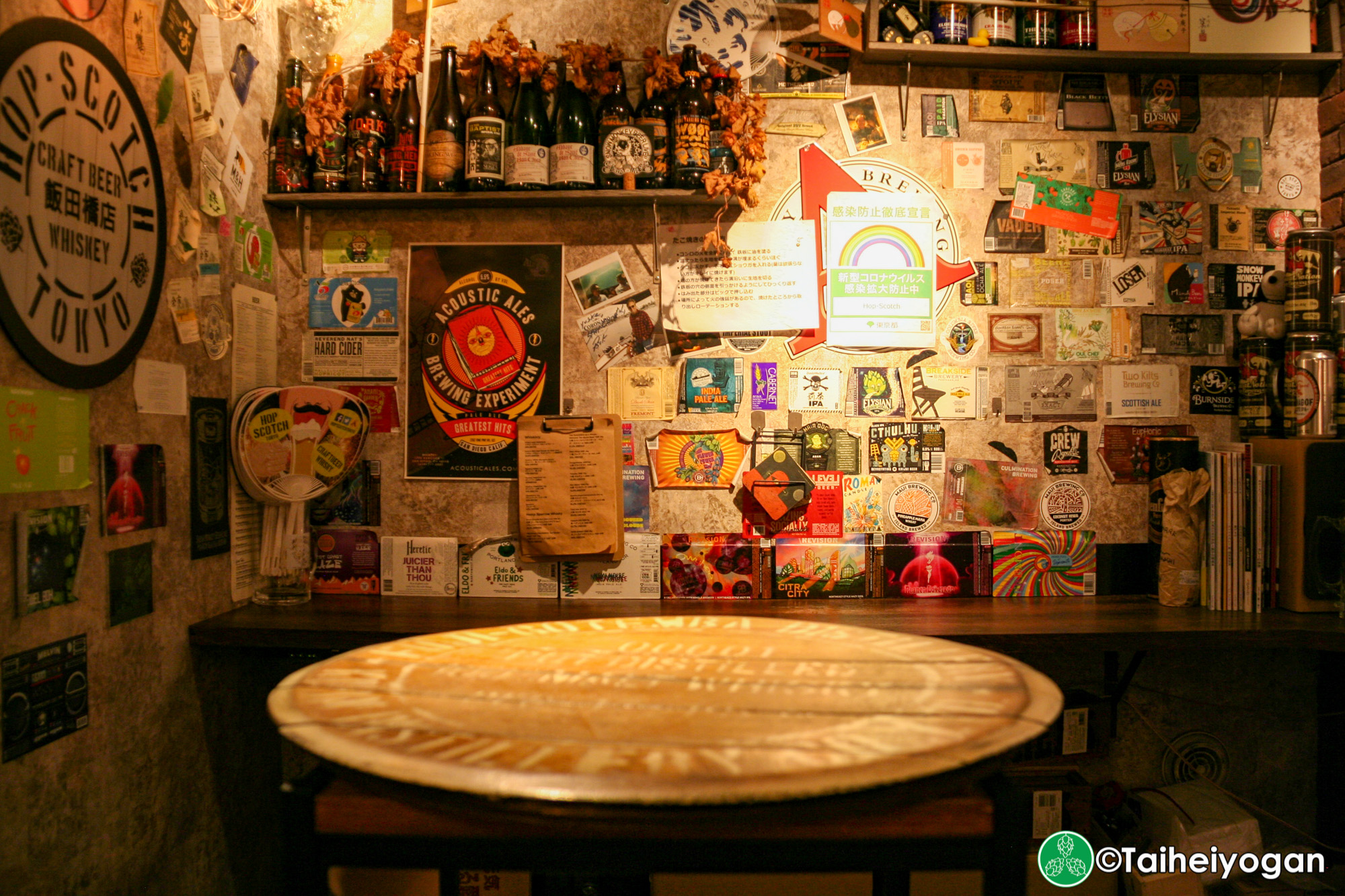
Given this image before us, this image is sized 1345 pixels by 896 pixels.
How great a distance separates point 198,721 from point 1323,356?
3.16 m

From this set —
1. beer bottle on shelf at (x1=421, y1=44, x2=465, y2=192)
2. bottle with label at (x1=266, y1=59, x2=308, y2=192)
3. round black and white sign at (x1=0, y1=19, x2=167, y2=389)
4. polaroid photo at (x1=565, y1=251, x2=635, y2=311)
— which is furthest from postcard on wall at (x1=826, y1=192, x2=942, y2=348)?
round black and white sign at (x1=0, y1=19, x2=167, y2=389)

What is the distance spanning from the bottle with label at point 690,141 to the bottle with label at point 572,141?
0.25m

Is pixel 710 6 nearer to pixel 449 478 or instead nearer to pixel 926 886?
pixel 449 478

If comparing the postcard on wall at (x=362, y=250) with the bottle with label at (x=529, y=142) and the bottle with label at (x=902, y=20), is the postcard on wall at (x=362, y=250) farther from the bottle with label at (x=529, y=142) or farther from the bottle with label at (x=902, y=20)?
the bottle with label at (x=902, y=20)

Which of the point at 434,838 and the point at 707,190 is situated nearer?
the point at 434,838

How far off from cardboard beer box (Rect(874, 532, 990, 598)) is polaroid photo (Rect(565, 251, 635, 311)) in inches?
43.7

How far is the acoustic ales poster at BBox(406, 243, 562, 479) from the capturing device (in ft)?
8.02

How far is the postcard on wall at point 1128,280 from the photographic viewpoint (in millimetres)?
2441

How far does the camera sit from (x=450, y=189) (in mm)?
2301

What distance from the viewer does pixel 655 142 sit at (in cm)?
227

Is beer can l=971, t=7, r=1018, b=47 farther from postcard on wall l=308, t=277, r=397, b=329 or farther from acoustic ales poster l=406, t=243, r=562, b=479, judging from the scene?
postcard on wall l=308, t=277, r=397, b=329

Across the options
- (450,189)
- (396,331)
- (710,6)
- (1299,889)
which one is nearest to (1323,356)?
(1299,889)

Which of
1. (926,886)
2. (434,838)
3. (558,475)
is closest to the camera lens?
(434,838)

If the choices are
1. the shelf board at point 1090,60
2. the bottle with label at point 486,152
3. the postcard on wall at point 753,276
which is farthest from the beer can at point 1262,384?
the bottle with label at point 486,152
